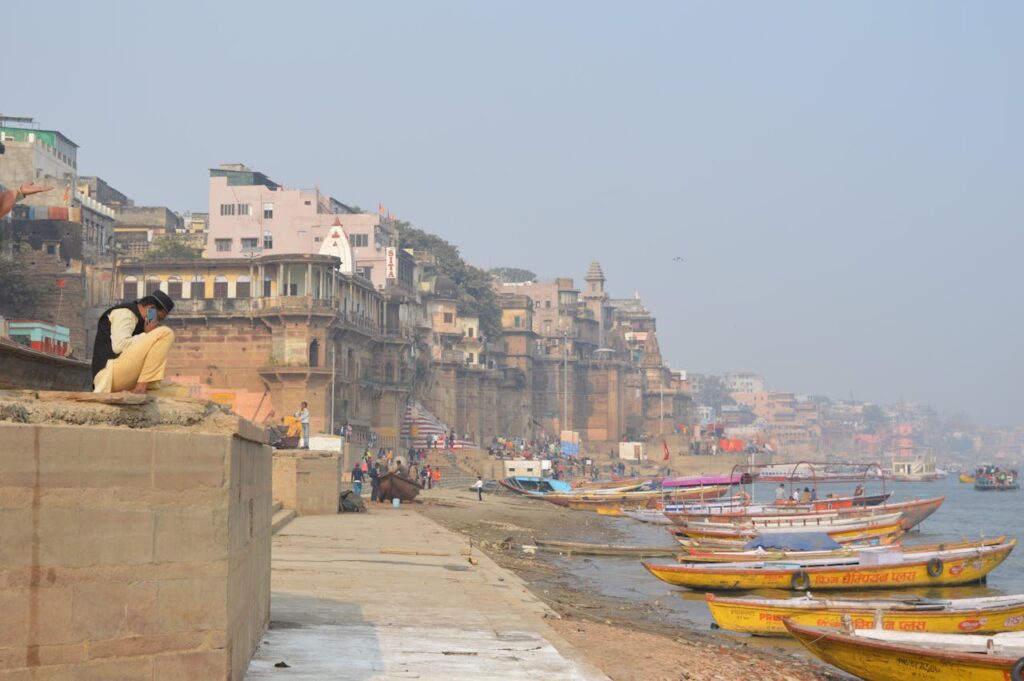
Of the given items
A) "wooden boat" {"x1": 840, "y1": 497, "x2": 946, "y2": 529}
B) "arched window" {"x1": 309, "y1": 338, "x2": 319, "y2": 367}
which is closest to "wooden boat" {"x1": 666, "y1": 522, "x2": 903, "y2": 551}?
"wooden boat" {"x1": 840, "y1": 497, "x2": 946, "y2": 529}

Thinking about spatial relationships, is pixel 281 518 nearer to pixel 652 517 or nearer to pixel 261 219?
pixel 652 517

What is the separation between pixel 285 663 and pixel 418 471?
2166 inches

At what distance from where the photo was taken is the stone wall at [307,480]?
89.7ft

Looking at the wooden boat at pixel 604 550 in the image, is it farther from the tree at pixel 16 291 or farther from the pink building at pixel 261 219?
the pink building at pixel 261 219

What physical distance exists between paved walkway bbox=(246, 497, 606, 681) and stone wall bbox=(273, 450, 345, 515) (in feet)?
21.8

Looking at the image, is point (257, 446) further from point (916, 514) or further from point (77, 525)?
point (916, 514)

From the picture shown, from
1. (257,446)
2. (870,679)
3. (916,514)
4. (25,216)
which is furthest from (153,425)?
(25,216)

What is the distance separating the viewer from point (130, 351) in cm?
785

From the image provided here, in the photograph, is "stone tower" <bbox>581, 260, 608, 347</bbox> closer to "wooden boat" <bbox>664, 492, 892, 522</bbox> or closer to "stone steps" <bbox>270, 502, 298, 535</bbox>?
"wooden boat" <bbox>664, 492, 892, 522</bbox>

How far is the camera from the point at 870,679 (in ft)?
47.8

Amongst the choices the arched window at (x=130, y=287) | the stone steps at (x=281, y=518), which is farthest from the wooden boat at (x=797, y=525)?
the arched window at (x=130, y=287)

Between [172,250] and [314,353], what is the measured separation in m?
21.5

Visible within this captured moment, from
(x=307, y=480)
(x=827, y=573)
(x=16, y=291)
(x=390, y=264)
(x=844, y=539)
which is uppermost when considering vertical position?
(x=390, y=264)

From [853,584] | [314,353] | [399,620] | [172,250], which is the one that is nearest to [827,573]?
[853,584]
